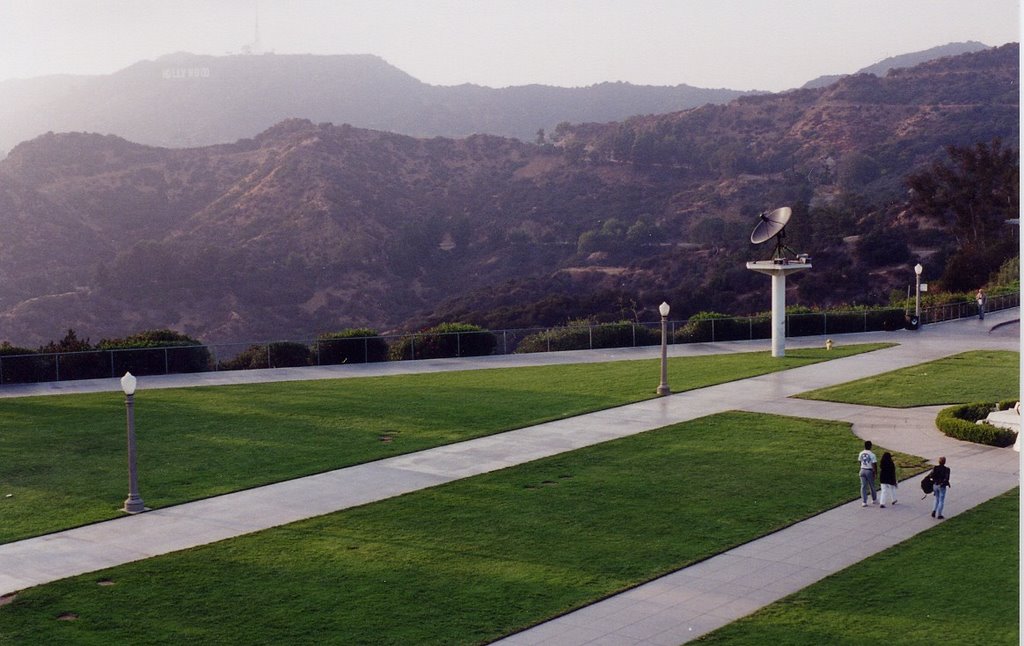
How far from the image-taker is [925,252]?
87312mm

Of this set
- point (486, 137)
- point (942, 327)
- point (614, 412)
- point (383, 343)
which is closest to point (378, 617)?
point (614, 412)

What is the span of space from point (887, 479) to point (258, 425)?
16474mm

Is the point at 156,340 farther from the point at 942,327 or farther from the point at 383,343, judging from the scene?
the point at 942,327

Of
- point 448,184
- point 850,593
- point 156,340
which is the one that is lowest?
point 850,593

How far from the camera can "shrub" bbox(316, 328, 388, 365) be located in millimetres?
42438

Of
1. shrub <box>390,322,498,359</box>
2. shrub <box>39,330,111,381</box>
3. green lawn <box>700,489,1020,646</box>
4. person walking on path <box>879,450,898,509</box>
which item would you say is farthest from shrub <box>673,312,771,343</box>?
green lawn <box>700,489,1020,646</box>

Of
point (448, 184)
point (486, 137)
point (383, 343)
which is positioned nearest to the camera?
point (383, 343)

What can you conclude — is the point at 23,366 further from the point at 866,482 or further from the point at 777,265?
the point at 866,482

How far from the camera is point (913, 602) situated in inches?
615

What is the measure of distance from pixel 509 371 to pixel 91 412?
47.7 feet

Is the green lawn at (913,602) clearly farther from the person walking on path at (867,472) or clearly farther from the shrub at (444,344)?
the shrub at (444,344)

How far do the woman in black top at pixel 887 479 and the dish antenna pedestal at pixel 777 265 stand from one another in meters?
19.3

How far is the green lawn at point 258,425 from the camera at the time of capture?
22.9 meters

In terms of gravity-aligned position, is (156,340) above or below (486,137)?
below
